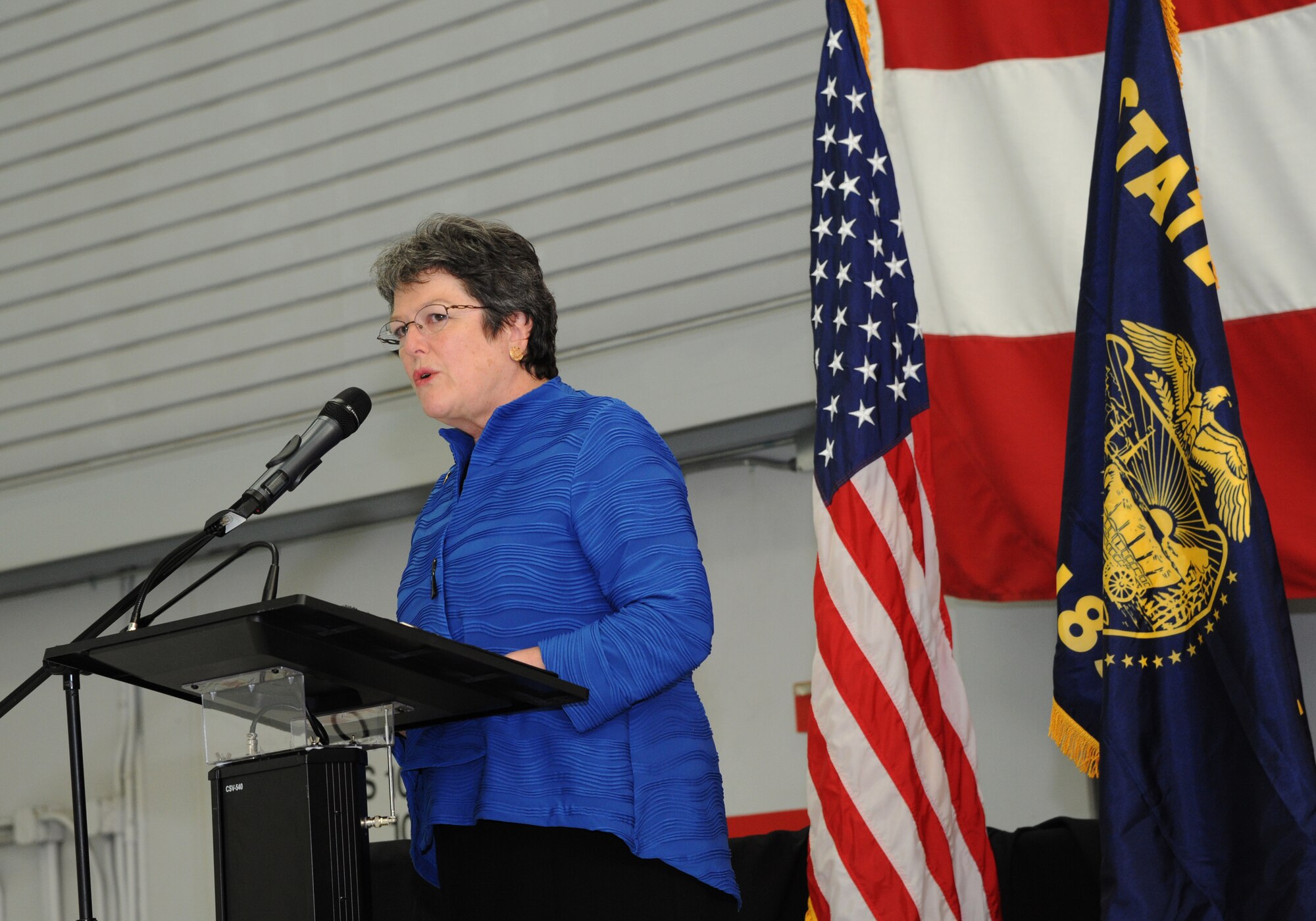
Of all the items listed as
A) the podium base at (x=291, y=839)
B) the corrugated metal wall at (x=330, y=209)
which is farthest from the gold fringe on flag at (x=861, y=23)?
the podium base at (x=291, y=839)

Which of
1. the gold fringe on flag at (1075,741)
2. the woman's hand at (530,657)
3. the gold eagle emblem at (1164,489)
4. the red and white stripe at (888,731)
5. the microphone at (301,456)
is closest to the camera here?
the woman's hand at (530,657)

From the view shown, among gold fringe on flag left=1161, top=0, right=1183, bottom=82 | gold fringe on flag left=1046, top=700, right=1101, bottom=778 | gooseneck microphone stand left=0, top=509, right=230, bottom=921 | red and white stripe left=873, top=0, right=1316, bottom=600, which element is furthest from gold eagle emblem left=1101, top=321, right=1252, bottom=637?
gooseneck microphone stand left=0, top=509, right=230, bottom=921

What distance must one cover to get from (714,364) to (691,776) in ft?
6.74

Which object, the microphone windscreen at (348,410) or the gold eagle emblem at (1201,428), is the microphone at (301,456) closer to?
the microphone windscreen at (348,410)

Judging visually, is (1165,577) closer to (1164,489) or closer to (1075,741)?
(1164,489)

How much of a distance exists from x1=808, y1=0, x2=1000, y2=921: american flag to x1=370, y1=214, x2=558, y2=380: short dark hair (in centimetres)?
78

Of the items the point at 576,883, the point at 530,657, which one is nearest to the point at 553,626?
the point at 530,657

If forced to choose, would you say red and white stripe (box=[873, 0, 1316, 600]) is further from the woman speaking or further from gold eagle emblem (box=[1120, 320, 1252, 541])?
the woman speaking

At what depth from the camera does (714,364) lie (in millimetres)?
3676

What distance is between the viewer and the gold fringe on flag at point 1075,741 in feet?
7.43

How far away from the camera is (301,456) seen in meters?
1.93

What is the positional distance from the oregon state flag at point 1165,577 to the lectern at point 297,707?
3.35 ft

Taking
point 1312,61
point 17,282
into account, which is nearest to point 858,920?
point 1312,61

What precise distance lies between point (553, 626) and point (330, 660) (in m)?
0.40
